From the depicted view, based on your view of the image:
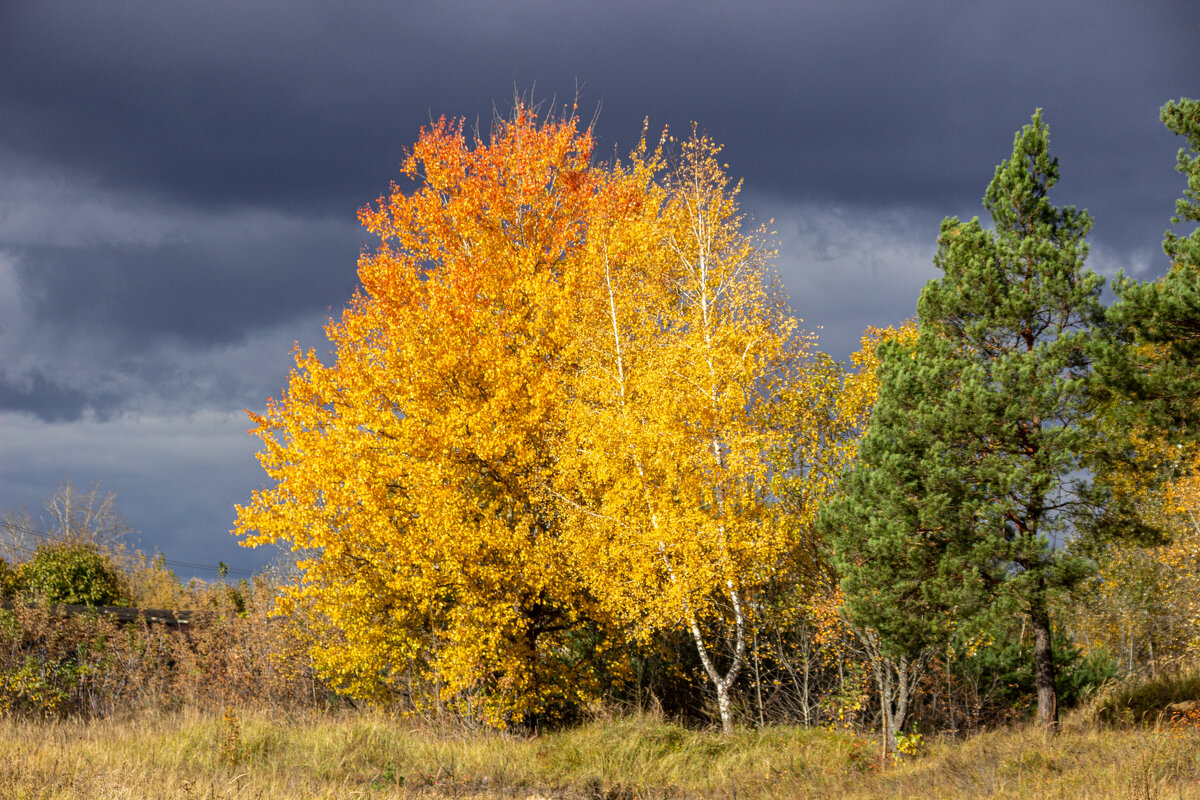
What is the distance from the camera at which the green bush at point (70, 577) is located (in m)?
23.3

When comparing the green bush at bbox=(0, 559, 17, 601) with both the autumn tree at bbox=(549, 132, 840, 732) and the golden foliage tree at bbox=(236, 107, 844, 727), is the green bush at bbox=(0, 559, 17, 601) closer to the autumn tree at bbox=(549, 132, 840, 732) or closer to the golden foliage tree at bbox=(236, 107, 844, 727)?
the golden foliage tree at bbox=(236, 107, 844, 727)

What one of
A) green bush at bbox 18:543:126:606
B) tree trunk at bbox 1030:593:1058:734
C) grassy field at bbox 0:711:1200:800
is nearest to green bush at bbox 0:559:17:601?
green bush at bbox 18:543:126:606

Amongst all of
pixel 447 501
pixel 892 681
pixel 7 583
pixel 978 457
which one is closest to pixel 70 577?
pixel 7 583

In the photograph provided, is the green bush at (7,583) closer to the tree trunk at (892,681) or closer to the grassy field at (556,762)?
the grassy field at (556,762)

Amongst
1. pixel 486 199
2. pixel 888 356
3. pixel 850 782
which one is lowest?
pixel 850 782

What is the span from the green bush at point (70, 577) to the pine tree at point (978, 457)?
845 inches

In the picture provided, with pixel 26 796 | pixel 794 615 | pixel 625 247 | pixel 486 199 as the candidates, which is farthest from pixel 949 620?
pixel 486 199

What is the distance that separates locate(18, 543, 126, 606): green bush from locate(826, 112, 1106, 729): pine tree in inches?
845

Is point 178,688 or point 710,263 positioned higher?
point 710,263

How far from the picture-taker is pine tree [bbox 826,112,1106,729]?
12.3m

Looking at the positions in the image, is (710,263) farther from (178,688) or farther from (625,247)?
(178,688)

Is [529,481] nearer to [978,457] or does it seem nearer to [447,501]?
[447,501]

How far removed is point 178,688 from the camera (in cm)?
1638

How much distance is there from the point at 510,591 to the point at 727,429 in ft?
15.9
